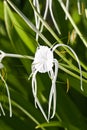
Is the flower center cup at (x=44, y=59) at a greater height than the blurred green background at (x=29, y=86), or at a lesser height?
greater

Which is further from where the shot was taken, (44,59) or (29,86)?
(29,86)

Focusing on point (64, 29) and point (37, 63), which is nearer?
point (37, 63)

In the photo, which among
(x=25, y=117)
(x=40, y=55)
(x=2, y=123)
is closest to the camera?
(x=40, y=55)

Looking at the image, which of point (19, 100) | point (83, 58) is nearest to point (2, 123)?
point (19, 100)

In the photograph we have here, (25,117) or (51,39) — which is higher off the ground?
(51,39)

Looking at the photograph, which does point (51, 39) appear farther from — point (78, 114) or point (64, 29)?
point (78, 114)

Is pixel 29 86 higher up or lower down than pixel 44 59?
lower down

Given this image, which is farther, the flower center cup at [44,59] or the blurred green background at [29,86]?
the blurred green background at [29,86]

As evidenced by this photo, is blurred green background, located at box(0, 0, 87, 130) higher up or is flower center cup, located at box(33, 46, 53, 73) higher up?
flower center cup, located at box(33, 46, 53, 73)

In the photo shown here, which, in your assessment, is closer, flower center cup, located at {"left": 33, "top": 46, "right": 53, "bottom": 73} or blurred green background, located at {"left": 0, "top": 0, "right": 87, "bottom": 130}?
flower center cup, located at {"left": 33, "top": 46, "right": 53, "bottom": 73}

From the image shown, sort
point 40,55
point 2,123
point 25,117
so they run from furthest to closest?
point 25,117, point 2,123, point 40,55
